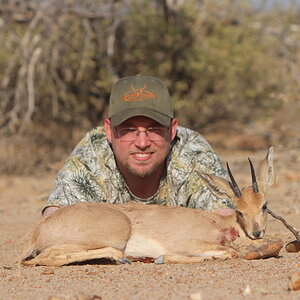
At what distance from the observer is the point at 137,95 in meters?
6.16

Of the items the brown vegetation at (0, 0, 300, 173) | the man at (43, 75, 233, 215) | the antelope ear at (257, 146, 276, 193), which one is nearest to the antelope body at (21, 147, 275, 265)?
the antelope ear at (257, 146, 276, 193)

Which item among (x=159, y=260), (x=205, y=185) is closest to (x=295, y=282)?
(x=159, y=260)

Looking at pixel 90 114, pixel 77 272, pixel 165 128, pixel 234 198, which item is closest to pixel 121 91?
pixel 165 128

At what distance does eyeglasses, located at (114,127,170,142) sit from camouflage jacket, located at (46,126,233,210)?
0.60 m

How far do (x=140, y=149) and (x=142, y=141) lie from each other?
0.10 meters

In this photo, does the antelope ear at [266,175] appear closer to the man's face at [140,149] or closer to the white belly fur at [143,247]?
the man's face at [140,149]

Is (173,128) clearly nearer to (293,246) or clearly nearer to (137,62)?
(293,246)

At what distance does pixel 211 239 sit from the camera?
575 centimetres

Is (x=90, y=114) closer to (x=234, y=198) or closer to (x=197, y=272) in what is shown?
(x=234, y=198)

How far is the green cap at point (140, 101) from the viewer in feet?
19.7

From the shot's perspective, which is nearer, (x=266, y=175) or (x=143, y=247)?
(x=143, y=247)

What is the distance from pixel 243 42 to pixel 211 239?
9401mm

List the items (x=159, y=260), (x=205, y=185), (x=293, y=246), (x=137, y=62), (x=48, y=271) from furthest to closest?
(x=137, y=62), (x=205, y=185), (x=293, y=246), (x=159, y=260), (x=48, y=271)

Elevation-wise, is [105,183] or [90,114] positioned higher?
[105,183]
